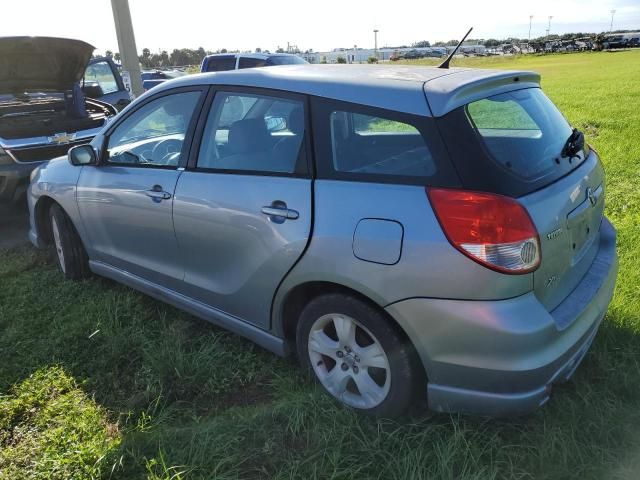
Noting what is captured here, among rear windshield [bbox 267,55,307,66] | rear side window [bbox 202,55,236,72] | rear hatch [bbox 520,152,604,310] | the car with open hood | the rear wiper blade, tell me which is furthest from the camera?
rear side window [bbox 202,55,236,72]

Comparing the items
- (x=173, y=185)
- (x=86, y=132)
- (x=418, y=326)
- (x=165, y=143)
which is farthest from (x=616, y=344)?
(x=86, y=132)

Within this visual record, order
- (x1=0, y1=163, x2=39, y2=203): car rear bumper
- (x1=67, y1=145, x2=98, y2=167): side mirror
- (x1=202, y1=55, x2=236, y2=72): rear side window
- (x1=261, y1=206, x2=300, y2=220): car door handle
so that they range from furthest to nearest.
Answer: (x1=202, y1=55, x2=236, y2=72): rear side window < (x1=0, y1=163, x2=39, y2=203): car rear bumper < (x1=67, y1=145, x2=98, y2=167): side mirror < (x1=261, y1=206, x2=300, y2=220): car door handle

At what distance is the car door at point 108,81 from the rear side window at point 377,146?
25.0 ft

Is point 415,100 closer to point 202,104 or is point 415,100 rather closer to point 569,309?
point 569,309

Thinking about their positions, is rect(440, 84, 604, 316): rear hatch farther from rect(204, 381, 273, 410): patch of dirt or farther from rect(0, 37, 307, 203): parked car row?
rect(0, 37, 307, 203): parked car row

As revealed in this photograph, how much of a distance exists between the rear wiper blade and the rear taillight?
752 millimetres

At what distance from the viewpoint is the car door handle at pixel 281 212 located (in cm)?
247

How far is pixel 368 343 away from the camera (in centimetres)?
247

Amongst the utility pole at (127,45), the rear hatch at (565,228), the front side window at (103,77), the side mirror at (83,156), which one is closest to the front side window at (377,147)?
the rear hatch at (565,228)

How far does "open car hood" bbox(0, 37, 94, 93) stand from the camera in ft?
19.4

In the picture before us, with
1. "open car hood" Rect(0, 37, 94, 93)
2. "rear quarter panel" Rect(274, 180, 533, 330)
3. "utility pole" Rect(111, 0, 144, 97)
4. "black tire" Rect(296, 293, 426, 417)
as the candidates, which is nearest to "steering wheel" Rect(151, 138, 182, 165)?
"rear quarter panel" Rect(274, 180, 533, 330)

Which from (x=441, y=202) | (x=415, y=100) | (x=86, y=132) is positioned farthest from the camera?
(x=86, y=132)

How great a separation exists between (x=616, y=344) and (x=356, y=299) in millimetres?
1664

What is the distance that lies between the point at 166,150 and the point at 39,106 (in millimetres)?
4474
